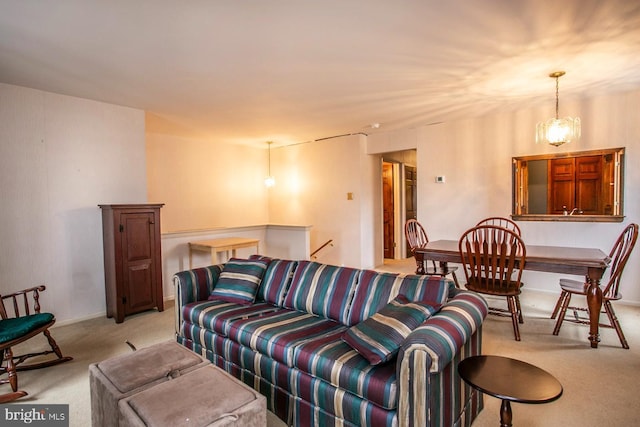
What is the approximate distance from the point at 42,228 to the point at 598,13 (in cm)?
504

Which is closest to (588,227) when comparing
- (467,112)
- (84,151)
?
(467,112)

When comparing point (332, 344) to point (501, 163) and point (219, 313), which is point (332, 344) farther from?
point (501, 163)

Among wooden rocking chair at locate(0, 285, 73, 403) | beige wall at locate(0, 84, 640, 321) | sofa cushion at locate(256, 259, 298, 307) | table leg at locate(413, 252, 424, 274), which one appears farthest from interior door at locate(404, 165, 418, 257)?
wooden rocking chair at locate(0, 285, 73, 403)

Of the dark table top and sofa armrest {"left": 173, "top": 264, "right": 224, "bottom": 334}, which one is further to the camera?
sofa armrest {"left": 173, "top": 264, "right": 224, "bottom": 334}

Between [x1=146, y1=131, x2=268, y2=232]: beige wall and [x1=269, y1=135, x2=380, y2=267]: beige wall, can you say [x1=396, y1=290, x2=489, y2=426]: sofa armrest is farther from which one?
[x1=146, y1=131, x2=268, y2=232]: beige wall

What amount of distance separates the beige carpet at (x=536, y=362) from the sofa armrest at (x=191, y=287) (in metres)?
0.66

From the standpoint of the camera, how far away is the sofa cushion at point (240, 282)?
264cm

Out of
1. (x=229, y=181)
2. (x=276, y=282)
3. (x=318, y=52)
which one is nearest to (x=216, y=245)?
(x=276, y=282)

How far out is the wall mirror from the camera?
3.95 m

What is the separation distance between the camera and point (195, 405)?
1348 mm

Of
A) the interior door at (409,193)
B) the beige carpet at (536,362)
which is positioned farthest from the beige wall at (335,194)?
the beige carpet at (536,362)

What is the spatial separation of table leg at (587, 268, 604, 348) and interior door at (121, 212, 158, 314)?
4.26 m

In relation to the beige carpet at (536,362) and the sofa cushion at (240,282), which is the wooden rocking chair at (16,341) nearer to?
the beige carpet at (536,362)

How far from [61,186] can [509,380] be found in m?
4.25
